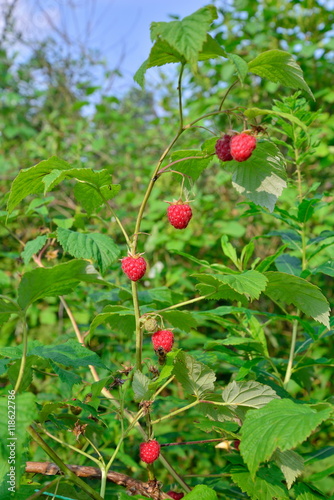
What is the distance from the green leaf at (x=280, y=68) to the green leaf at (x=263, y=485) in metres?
0.80

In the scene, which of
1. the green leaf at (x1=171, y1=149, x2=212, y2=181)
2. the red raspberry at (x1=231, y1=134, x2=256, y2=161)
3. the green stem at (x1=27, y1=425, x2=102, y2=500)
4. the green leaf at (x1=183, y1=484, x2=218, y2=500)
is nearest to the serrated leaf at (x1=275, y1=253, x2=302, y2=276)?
the green leaf at (x1=171, y1=149, x2=212, y2=181)

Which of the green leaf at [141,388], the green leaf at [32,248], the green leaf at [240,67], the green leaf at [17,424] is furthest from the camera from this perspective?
the green leaf at [32,248]

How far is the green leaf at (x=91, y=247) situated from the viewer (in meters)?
1.07

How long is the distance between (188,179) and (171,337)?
0.37 m

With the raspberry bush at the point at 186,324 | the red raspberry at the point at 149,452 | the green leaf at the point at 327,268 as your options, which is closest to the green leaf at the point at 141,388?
the raspberry bush at the point at 186,324

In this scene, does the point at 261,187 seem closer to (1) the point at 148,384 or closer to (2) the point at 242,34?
(1) the point at 148,384

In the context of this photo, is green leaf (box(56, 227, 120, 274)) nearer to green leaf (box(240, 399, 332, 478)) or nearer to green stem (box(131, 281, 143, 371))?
green stem (box(131, 281, 143, 371))

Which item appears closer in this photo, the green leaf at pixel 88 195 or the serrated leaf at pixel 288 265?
the green leaf at pixel 88 195

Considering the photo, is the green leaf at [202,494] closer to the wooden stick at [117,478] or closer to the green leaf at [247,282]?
the wooden stick at [117,478]

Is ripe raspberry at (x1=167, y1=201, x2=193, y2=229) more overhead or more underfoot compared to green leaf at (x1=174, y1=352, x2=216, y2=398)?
more overhead

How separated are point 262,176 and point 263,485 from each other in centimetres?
66

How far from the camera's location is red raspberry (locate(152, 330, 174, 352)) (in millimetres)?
955

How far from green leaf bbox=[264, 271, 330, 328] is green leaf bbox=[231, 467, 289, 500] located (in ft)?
1.18

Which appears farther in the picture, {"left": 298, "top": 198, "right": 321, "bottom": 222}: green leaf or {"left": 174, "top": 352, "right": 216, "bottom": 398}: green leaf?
{"left": 298, "top": 198, "right": 321, "bottom": 222}: green leaf
